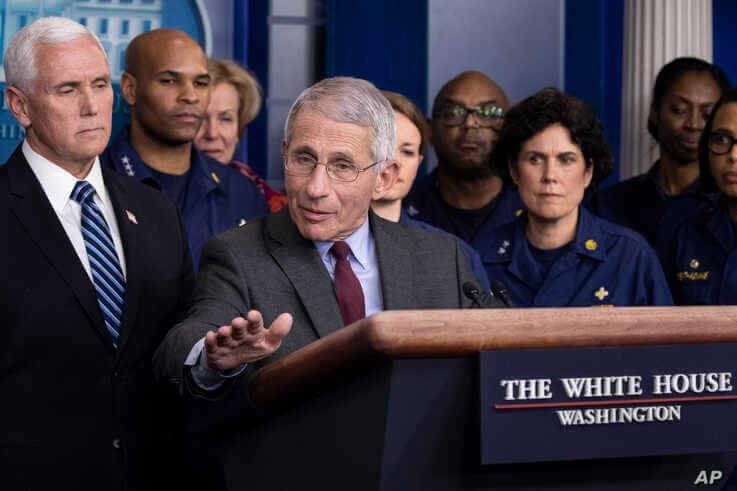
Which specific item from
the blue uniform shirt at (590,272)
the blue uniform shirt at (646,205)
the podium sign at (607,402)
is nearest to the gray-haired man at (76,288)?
the blue uniform shirt at (590,272)

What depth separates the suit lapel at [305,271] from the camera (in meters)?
2.08

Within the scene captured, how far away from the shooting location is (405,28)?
5500 mm

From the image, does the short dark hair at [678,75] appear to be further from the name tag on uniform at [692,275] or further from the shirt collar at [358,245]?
the shirt collar at [358,245]

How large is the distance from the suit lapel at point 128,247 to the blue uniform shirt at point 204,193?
86 centimetres

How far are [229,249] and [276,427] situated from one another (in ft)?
1.61

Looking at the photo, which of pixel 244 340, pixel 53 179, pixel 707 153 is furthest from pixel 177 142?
pixel 244 340

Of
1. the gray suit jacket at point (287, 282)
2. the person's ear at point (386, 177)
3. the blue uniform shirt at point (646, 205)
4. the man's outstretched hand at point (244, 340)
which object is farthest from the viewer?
the blue uniform shirt at point (646, 205)

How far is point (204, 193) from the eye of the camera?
12.1 feet

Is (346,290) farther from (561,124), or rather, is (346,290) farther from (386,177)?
(561,124)

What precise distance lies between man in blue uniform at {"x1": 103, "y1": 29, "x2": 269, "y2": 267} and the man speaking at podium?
141cm

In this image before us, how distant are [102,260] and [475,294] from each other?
0.87 metres

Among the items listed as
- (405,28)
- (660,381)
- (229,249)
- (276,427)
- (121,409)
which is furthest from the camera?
(405,28)

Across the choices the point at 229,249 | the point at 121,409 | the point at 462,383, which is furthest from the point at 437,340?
the point at 121,409

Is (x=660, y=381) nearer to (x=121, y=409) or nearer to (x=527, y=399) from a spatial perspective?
(x=527, y=399)
